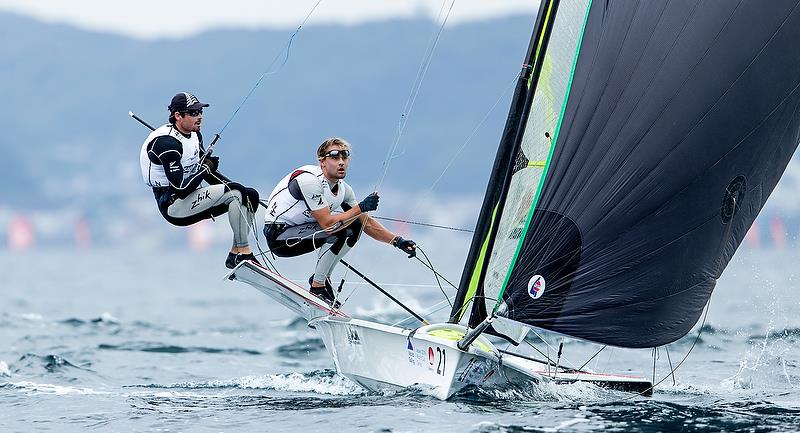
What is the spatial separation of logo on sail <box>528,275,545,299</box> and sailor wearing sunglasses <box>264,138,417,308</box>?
1296mm

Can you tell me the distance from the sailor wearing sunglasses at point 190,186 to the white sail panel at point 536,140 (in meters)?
2.09

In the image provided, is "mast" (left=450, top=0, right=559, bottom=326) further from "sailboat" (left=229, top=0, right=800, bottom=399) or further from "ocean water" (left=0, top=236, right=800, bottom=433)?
"ocean water" (left=0, top=236, right=800, bottom=433)

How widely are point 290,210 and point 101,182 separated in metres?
184

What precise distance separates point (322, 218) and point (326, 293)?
1.03 metres

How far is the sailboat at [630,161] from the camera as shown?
23.6 ft

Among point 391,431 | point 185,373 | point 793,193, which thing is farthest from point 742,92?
point 793,193

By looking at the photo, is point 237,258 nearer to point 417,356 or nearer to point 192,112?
point 192,112

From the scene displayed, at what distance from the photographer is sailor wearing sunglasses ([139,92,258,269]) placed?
8.52m

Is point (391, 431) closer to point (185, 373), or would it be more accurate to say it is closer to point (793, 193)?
point (185, 373)

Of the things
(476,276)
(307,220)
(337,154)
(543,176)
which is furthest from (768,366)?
(337,154)

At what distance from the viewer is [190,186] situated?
865 centimetres

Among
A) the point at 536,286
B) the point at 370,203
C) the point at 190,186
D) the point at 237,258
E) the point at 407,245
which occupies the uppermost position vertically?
the point at 190,186

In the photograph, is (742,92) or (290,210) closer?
(742,92)

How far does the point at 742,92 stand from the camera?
23.9 feet
